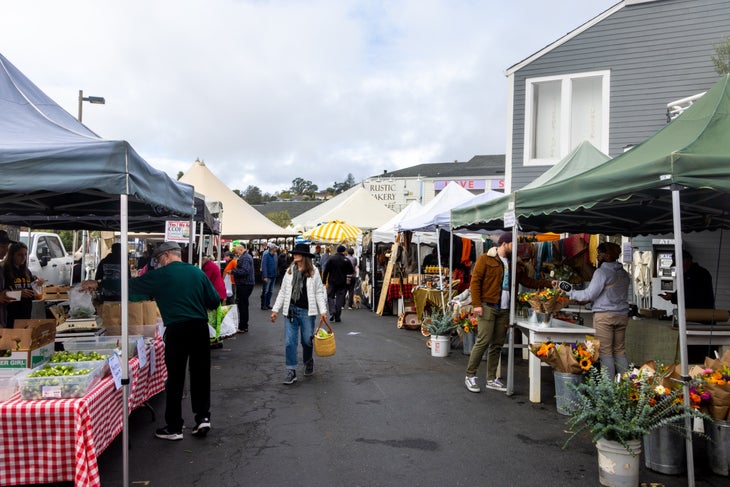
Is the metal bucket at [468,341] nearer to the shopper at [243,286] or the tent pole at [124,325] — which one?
the shopper at [243,286]

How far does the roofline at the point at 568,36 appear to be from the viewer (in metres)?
13.7

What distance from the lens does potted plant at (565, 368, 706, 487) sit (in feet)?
14.6

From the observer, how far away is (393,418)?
6.32m

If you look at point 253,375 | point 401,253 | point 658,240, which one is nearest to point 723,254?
point 658,240

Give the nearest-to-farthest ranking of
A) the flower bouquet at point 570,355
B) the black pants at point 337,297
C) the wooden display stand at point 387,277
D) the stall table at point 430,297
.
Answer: the flower bouquet at point 570,355, the stall table at point 430,297, the black pants at point 337,297, the wooden display stand at point 387,277

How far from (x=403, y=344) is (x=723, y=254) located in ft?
22.1

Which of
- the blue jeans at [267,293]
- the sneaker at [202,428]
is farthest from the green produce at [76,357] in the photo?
the blue jeans at [267,293]

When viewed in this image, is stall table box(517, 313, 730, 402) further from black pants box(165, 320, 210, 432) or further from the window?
the window

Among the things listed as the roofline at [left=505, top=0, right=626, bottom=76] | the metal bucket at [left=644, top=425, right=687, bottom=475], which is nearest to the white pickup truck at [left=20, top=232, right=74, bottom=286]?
the roofline at [left=505, top=0, right=626, bottom=76]

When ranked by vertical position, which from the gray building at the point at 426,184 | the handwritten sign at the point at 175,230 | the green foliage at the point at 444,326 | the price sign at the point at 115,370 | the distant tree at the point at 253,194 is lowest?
the green foliage at the point at 444,326

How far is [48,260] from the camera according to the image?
16.0 metres

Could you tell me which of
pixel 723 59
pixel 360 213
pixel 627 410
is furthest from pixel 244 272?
pixel 360 213

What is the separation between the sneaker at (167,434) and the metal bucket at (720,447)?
15.6ft

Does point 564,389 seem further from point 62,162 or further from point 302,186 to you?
point 302,186
